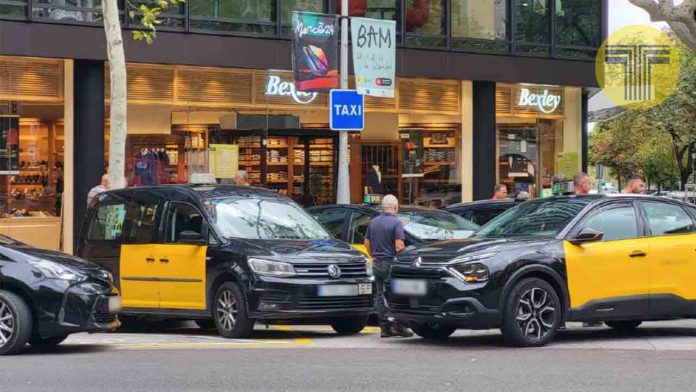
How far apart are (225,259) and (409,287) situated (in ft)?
7.54

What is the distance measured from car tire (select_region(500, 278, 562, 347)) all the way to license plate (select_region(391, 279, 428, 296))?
0.88m

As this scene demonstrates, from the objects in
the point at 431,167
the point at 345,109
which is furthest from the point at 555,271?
the point at 431,167

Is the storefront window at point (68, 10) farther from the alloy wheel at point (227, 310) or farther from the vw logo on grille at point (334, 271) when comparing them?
the vw logo on grille at point (334, 271)

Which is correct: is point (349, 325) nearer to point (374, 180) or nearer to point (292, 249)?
point (292, 249)

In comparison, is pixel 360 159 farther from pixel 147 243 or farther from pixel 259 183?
pixel 147 243

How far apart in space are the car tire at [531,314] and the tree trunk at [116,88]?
Answer: 7957mm

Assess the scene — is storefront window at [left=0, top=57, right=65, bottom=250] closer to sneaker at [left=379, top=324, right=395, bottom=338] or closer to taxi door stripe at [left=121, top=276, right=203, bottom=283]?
taxi door stripe at [left=121, top=276, right=203, bottom=283]

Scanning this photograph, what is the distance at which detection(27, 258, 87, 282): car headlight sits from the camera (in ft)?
37.1

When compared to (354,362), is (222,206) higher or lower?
higher

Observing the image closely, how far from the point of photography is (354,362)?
10383 mm

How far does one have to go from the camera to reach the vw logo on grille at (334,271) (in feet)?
41.7

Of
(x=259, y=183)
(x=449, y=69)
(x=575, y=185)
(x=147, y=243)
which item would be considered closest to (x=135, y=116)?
(x=259, y=183)

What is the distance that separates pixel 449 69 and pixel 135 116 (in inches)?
279

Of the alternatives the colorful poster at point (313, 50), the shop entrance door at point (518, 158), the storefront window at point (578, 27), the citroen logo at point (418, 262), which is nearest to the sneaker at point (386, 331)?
the citroen logo at point (418, 262)
